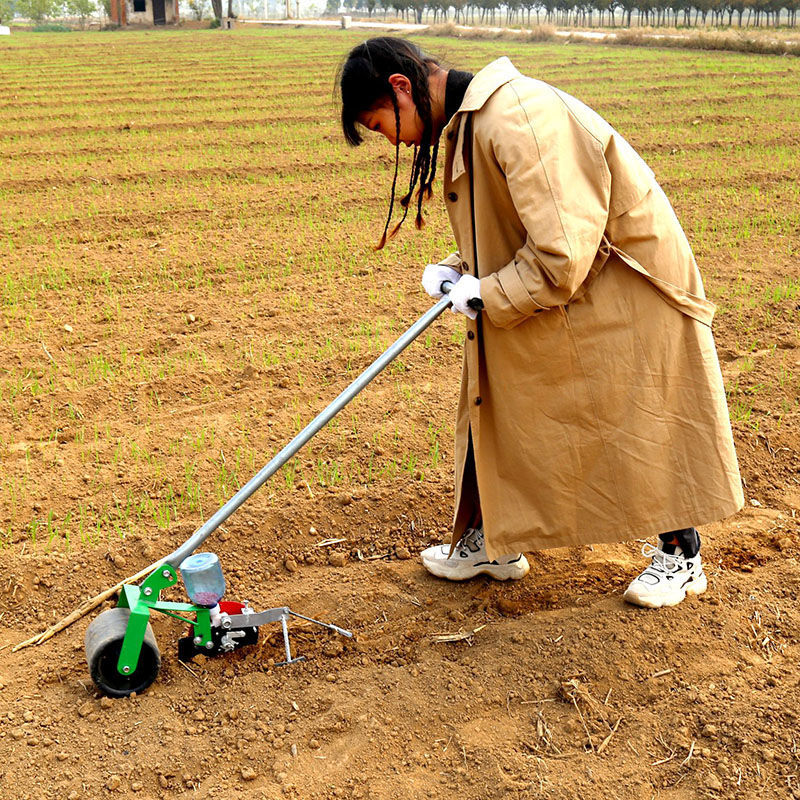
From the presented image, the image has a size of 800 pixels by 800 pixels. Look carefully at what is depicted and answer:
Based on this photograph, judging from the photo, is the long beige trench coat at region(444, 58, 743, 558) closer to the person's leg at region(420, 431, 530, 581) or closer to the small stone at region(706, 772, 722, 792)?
the person's leg at region(420, 431, 530, 581)

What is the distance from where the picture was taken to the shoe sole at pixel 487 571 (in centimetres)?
309

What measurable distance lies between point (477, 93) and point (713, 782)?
1.76 m

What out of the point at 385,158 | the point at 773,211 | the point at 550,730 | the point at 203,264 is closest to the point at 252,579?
the point at 550,730

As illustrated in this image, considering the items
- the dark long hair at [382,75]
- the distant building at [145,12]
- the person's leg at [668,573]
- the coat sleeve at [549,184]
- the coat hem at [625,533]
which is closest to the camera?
the coat sleeve at [549,184]

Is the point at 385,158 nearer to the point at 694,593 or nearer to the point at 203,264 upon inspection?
the point at 203,264

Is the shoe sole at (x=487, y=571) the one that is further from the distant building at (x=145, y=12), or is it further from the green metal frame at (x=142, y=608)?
the distant building at (x=145, y=12)

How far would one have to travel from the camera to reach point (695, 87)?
50.1ft

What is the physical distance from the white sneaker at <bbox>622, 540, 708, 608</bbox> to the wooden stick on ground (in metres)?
1.47

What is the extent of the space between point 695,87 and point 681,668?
47.3 ft

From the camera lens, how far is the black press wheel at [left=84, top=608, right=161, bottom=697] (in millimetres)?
2541

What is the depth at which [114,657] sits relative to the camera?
260 cm

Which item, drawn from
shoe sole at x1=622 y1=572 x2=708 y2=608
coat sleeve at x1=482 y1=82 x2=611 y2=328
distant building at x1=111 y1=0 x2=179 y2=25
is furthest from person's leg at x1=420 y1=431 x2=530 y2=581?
distant building at x1=111 y1=0 x2=179 y2=25

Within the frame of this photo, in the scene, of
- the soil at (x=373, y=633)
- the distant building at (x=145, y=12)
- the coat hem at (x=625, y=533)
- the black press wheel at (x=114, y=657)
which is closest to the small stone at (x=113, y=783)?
the soil at (x=373, y=633)

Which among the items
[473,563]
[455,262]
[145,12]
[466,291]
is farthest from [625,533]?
[145,12]
